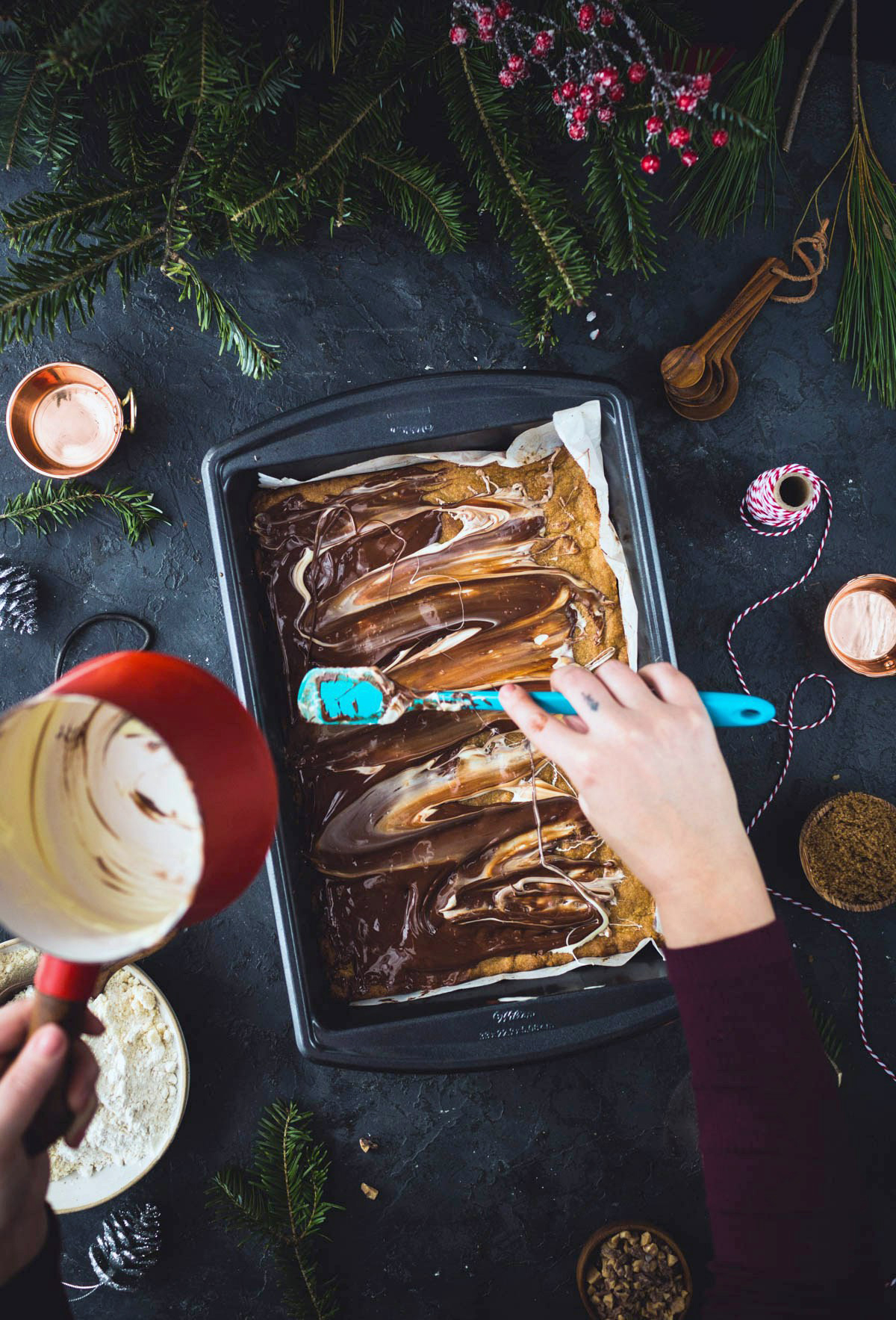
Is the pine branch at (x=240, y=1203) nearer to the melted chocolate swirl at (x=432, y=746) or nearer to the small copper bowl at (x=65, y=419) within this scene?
the melted chocolate swirl at (x=432, y=746)

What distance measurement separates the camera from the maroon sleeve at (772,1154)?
32.3 inches

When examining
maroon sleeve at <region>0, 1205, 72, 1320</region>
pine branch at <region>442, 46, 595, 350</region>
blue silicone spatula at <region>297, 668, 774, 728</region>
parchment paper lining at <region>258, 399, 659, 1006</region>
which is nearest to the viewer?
maroon sleeve at <region>0, 1205, 72, 1320</region>

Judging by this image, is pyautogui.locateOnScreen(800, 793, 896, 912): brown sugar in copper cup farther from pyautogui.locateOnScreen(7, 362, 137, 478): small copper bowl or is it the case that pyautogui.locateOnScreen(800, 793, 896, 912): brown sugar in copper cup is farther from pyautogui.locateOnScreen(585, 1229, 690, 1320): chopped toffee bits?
pyautogui.locateOnScreen(7, 362, 137, 478): small copper bowl

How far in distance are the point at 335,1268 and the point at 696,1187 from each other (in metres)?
0.66

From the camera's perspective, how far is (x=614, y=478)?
4.42ft

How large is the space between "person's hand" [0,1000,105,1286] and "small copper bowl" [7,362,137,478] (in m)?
0.91

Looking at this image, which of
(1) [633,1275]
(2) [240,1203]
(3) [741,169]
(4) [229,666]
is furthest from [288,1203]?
(3) [741,169]

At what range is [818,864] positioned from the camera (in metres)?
1.46

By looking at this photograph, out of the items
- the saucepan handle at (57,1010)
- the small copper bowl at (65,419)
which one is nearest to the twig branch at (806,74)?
the small copper bowl at (65,419)

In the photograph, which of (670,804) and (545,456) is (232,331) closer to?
(545,456)

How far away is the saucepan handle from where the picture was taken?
0.76m

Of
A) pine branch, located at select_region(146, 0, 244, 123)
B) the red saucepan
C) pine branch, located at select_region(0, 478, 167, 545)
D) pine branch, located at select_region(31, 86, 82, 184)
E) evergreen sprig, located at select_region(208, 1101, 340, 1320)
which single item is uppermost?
pine branch, located at select_region(31, 86, 82, 184)

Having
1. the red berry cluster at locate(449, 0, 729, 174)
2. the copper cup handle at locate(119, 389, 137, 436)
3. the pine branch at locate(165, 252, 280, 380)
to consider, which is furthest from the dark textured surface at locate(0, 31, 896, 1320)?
the red berry cluster at locate(449, 0, 729, 174)

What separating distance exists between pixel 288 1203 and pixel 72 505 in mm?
1219
